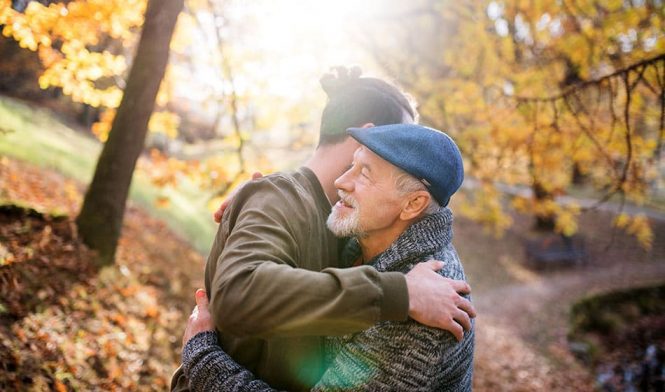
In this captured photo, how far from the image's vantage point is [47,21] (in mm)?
4406

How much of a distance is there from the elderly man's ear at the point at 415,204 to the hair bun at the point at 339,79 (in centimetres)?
107

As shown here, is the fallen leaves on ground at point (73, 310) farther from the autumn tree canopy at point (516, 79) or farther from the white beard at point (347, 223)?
the autumn tree canopy at point (516, 79)

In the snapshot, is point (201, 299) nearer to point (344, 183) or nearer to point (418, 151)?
point (344, 183)

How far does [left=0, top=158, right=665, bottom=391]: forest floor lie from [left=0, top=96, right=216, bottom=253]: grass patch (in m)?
0.58

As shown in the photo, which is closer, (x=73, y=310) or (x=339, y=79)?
(x=339, y=79)

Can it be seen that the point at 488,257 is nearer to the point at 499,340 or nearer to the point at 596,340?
the point at 596,340

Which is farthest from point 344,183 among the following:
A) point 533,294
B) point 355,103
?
point 533,294

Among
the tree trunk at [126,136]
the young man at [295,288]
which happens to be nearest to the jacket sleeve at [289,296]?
the young man at [295,288]

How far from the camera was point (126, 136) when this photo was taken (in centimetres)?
538

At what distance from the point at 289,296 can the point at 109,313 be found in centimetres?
414

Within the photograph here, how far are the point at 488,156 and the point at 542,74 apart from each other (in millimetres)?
1592

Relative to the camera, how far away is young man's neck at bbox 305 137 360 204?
2.71 meters

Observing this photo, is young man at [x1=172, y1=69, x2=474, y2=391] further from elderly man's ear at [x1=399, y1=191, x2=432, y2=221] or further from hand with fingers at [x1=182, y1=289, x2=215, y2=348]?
elderly man's ear at [x1=399, y1=191, x2=432, y2=221]

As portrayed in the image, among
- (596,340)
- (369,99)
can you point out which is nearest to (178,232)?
(369,99)
